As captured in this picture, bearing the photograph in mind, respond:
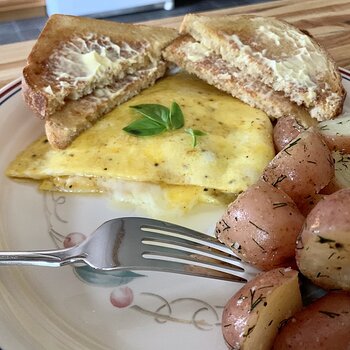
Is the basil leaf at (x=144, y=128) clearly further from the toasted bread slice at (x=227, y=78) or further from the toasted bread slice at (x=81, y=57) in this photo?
the toasted bread slice at (x=227, y=78)

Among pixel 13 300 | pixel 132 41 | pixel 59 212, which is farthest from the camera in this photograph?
pixel 132 41

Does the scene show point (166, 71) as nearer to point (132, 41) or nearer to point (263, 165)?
point (132, 41)

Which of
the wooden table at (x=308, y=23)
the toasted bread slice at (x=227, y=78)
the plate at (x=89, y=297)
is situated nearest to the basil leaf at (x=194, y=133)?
the plate at (x=89, y=297)

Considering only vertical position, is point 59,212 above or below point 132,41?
below

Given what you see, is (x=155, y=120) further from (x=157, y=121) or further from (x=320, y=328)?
(x=320, y=328)

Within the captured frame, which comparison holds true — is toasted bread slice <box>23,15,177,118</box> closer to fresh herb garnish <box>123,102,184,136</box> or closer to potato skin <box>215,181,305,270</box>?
fresh herb garnish <box>123,102,184,136</box>

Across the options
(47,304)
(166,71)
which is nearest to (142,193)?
(47,304)
